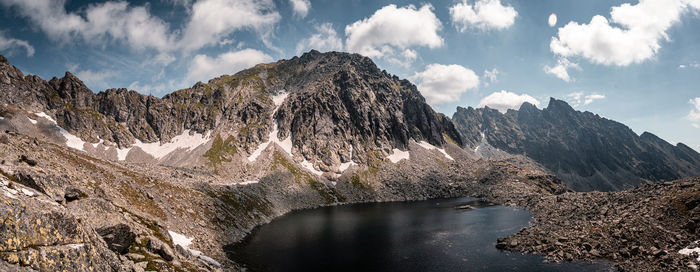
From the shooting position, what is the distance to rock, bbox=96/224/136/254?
32.5 metres

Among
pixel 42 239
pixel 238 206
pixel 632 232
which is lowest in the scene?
pixel 632 232

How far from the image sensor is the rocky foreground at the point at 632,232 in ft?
173

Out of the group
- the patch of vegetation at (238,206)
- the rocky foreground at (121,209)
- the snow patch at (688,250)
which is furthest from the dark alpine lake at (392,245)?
the snow patch at (688,250)

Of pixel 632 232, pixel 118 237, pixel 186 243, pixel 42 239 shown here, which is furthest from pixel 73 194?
pixel 632 232

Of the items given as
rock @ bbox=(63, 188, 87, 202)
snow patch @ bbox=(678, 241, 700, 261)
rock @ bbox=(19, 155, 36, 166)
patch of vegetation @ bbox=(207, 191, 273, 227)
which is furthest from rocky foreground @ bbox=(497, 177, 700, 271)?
rock @ bbox=(19, 155, 36, 166)

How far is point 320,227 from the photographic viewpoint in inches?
4190

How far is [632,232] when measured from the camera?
201 ft

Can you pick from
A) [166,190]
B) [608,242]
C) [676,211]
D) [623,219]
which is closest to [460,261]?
[608,242]

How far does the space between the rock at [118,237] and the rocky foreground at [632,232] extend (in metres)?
70.9

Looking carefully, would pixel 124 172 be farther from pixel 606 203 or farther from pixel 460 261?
pixel 606 203

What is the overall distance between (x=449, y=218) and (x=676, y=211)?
62932mm

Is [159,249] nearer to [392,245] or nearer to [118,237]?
[118,237]

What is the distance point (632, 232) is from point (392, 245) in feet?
162

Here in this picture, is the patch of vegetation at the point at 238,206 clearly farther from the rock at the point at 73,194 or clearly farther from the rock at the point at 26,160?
the rock at the point at 73,194
